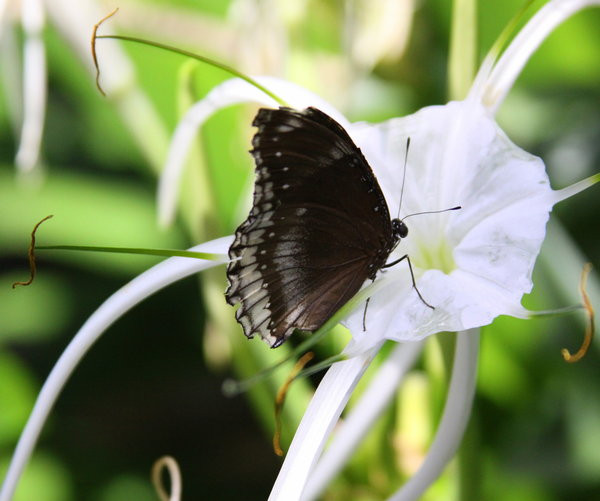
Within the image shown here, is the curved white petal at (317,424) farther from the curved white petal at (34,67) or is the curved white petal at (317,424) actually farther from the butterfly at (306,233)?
the curved white petal at (34,67)

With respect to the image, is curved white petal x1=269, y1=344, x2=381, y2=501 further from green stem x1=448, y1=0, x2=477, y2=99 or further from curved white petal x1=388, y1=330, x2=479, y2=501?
green stem x1=448, y1=0, x2=477, y2=99

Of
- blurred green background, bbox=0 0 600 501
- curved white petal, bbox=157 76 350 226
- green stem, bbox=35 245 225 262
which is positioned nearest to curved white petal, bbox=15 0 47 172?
blurred green background, bbox=0 0 600 501

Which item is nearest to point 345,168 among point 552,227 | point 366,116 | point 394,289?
point 394,289

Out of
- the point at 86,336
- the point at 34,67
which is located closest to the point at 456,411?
the point at 86,336

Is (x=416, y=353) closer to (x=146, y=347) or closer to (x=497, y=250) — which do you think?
(x=497, y=250)

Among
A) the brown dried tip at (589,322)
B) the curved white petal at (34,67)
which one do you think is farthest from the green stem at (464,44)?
the curved white petal at (34,67)
